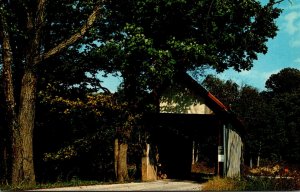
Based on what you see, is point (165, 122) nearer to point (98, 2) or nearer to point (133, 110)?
point (133, 110)

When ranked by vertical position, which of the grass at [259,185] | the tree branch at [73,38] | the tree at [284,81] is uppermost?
the tree at [284,81]

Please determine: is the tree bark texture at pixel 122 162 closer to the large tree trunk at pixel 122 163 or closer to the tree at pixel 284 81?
the large tree trunk at pixel 122 163

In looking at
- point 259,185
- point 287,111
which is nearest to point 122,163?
point 259,185

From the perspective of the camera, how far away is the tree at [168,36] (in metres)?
21.0

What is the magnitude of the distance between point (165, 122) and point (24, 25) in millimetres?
9955

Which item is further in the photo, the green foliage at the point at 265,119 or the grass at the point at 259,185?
the green foliage at the point at 265,119

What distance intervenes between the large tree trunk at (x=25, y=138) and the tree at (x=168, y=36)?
3.82 metres

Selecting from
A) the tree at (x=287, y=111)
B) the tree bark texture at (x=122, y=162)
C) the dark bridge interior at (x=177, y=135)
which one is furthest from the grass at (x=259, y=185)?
the tree at (x=287, y=111)

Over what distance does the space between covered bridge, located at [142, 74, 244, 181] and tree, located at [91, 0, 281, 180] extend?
1783 mm

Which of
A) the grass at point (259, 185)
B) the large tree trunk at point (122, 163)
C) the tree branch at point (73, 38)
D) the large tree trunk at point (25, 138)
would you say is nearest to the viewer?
the grass at point (259, 185)

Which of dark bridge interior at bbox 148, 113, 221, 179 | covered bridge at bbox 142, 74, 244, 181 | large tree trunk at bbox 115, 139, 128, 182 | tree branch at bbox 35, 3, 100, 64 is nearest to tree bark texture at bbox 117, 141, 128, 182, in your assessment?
large tree trunk at bbox 115, 139, 128, 182

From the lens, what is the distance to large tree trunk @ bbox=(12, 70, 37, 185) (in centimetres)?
2048

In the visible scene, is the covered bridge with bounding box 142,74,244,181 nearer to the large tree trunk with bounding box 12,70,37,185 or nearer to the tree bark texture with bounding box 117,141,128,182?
the tree bark texture with bounding box 117,141,128,182

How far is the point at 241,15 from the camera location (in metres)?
22.9
